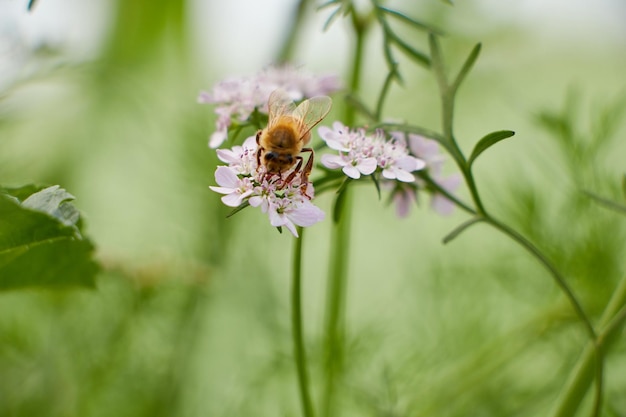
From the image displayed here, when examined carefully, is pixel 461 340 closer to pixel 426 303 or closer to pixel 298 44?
pixel 426 303

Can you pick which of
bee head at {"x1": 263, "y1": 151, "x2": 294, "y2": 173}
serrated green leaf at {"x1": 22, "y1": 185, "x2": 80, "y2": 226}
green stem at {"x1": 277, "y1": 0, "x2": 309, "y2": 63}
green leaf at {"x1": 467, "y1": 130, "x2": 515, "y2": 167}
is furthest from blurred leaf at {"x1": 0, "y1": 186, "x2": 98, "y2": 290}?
green stem at {"x1": 277, "y1": 0, "x2": 309, "y2": 63}

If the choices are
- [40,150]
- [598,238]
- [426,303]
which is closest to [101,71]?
[40,150]

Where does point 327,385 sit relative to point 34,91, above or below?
below

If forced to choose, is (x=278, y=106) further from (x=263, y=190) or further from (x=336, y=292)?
(x=336, y=292)

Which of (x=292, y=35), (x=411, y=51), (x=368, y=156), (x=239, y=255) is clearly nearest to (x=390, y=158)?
(x=368, y=156)

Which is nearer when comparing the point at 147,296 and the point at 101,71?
the point at 147,296
